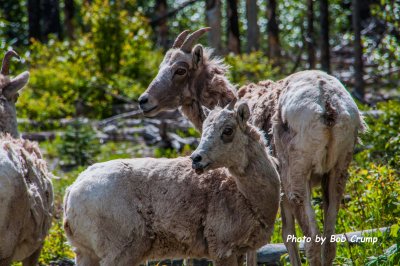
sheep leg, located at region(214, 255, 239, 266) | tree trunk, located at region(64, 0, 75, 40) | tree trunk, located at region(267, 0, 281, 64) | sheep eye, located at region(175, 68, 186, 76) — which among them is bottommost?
sheep leg, located at region(214, 255, 239, 266)

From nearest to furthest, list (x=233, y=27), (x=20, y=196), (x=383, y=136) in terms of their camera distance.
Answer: (x=20, y=196)
(x=383, y=136)
(x=233, y=27)

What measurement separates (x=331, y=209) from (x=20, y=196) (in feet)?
9.50

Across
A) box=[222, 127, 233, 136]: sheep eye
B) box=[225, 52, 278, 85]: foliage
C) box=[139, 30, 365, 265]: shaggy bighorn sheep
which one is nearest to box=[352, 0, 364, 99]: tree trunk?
box=[225, 52, 278, 85]: foliage

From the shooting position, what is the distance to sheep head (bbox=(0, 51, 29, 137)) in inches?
342

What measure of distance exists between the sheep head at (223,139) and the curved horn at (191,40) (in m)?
2.34

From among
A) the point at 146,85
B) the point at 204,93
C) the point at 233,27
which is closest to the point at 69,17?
the point at 233,27

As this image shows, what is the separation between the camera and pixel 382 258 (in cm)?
694

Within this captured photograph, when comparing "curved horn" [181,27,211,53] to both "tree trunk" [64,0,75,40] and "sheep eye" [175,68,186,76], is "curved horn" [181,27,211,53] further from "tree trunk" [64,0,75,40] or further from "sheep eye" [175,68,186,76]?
"tree trunk" [64,0,75,40]

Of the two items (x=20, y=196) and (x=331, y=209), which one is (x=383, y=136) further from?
(x=20, y=196)

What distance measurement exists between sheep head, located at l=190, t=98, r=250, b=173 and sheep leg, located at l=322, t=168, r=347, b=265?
1155 millimetres

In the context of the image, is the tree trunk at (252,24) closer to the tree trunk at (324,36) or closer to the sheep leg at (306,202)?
the tree trunk at (324,36)

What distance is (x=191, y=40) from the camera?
356 inches

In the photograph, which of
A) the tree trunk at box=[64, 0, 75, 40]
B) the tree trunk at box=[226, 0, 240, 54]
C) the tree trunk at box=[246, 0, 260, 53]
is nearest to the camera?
the tree trunk at box=[246, 0, 260, 53]

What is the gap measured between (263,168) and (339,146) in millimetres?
851
